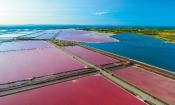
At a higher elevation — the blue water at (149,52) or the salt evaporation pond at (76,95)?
the blue water at (149,52)

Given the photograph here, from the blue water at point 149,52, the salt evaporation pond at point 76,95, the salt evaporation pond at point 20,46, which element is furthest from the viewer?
the salt evaporation pond at point 20,46

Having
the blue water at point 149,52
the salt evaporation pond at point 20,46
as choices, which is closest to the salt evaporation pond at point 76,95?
the blue water at point 149,52

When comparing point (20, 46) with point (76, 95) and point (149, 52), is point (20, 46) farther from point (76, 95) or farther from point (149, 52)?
point (76, 95)

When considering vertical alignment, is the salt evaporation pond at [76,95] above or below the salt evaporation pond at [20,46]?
below

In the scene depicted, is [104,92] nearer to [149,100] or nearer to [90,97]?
[90,97]

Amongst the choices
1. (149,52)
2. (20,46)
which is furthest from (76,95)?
(20,46)

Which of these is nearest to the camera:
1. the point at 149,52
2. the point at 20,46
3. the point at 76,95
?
the point at 76,95

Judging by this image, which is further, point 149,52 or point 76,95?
point 149,52

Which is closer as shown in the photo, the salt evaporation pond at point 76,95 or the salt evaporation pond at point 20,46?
the salt evaporation pond at point 76,95

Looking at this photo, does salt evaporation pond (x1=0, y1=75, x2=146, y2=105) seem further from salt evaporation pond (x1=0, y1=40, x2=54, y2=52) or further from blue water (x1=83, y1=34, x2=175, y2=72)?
salt evaporation pond (x1=0, y1=40, x2=54, y2=52)

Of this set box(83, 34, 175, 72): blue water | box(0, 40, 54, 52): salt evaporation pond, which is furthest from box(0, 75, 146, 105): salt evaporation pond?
box(0, 40, 54, 52): salt evaporation pond

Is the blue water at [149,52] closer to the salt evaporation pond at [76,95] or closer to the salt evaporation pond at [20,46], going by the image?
the salt evaporation pond at [76,95]

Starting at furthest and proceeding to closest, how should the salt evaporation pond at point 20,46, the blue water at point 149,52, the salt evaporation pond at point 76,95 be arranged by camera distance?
1. the salt evaporation pond at point 20,46
2. the blue water at point 149,52
3. the salt evaporation pond at point 76,95
